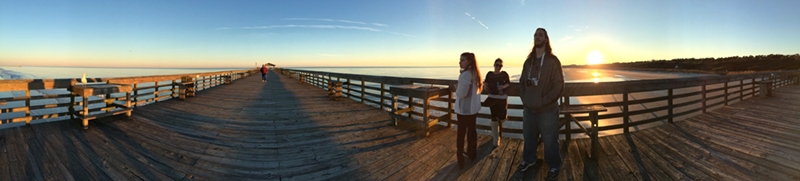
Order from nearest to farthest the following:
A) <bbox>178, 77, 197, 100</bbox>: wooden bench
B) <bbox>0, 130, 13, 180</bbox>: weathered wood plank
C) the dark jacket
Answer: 1. the dark jacket
2. <bbox>0, 130, 13, 180</bbox>: weathered wood plank
3. <bbox>178, 77, 197, 100</bbox>: wooden bench

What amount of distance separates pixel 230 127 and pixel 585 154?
5.62 m

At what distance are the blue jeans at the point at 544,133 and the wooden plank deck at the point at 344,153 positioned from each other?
182 millimetres

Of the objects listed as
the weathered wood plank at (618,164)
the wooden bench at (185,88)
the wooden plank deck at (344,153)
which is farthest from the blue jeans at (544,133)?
the wooden bench at (185,88)

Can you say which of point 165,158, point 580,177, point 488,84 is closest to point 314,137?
point 165,158

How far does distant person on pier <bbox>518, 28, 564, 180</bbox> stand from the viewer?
2602mm

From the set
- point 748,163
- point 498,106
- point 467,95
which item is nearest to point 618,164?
point 498,106

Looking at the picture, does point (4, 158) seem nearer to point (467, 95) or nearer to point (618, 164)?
point (467, 95)

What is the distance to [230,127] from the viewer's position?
519 cm

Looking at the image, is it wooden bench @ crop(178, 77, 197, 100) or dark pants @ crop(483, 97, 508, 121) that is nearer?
dark pants @ crop(483, 97, 508, 121)

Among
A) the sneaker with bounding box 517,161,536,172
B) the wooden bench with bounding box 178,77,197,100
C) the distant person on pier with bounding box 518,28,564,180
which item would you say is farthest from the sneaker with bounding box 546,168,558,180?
the wooden bench with bounding box 178,77,197,100

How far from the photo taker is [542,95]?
2.65m

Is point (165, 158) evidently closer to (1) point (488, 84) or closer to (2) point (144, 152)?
(2) point (144, 152)

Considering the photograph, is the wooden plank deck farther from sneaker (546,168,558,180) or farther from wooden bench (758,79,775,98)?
wooden bench (758,79,775,98)

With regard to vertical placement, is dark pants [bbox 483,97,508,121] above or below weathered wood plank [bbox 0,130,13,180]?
above
